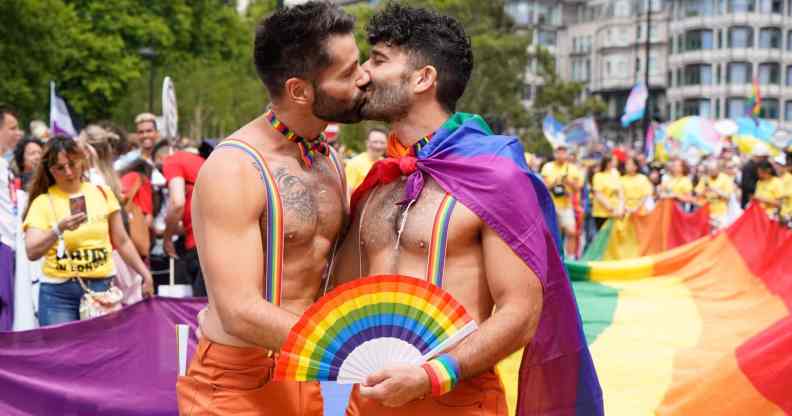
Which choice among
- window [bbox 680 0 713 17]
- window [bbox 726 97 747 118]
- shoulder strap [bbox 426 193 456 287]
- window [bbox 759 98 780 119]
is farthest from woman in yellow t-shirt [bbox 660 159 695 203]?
window [bbox 680 0 713 17]

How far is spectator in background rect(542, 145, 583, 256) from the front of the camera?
1791cm

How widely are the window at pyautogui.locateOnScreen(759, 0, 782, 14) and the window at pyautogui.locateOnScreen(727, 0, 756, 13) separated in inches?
25.6

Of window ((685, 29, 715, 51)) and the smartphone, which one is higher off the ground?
window ((685, 29, 715, 51))

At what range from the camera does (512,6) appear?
104312 mm

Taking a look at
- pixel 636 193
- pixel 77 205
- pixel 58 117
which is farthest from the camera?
pixel 636 193

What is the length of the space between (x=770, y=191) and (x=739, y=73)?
77.5 m

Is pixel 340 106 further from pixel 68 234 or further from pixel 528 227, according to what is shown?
pixel 68 234

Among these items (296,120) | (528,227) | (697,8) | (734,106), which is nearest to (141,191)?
(296,120)

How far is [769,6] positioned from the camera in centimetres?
8956

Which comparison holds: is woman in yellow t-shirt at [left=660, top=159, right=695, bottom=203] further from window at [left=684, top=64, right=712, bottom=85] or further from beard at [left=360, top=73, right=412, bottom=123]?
window at [left=684, top=64, right=712, bottom=85]

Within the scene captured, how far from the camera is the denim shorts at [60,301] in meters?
7.29

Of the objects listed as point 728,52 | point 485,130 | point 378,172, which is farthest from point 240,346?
point 728,52

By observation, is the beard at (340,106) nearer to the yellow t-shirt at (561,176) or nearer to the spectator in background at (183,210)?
the spectator in background at (183,210)

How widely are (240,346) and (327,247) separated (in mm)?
483
